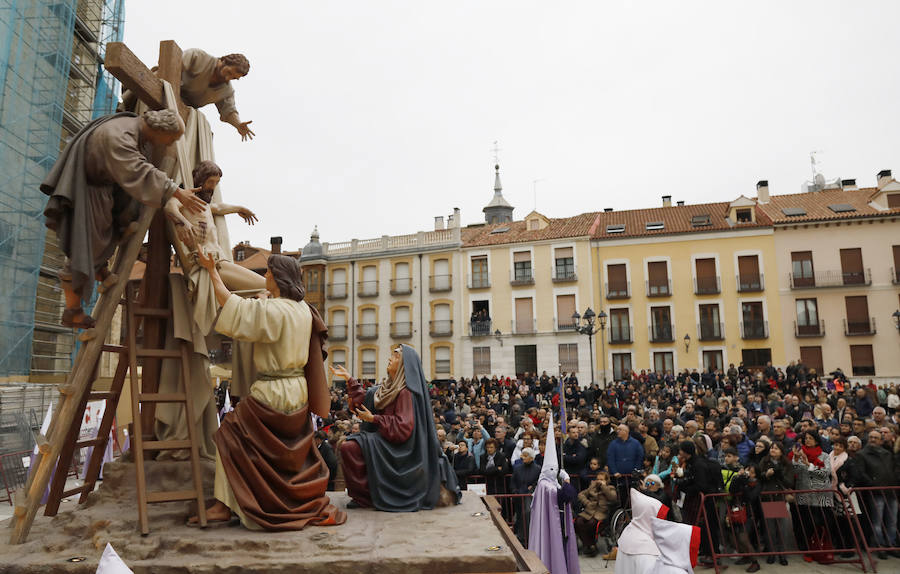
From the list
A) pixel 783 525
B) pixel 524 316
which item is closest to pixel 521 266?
pixel 524 316

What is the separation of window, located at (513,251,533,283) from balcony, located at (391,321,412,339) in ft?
21.7

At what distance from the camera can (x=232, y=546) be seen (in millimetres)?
3412

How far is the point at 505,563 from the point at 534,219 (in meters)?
32.2

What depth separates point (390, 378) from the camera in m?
5.16

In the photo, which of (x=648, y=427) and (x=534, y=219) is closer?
(x=648, y=427)

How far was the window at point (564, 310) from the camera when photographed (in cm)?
3212

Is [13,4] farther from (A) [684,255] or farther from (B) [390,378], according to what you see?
(A) [684,255]

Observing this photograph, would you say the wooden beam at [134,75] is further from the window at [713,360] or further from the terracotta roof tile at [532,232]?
the window at [713,360]

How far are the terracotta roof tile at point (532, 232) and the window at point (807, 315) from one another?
10855 millimetres

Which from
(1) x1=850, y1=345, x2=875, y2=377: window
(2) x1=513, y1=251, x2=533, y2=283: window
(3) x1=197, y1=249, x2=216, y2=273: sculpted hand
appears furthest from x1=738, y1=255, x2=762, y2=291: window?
(3) x1=197, y1=249, x2=216, y2=273: sculpted hand

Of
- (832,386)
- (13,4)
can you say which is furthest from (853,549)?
(13,4)

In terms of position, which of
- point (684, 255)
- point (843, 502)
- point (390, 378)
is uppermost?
point (684, 255)

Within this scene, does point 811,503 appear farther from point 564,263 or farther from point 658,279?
point 564,263

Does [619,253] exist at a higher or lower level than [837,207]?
lower
